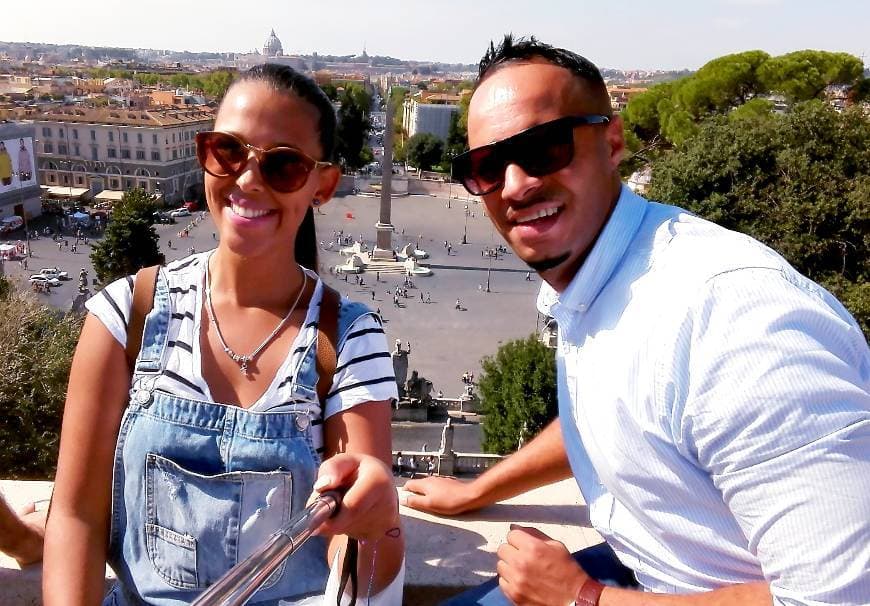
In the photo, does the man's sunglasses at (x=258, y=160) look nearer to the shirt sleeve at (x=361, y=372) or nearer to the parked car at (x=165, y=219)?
the shirt sleeve at (x=361, y=372)

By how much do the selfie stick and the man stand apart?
1.38 ft

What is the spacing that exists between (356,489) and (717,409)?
442 millimetres

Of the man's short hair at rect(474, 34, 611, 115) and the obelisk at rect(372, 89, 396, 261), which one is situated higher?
the man's short hair at rect(474, 34, 611, 115)

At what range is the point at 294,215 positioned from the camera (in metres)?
1.25

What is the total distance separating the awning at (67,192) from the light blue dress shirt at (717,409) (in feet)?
89.5

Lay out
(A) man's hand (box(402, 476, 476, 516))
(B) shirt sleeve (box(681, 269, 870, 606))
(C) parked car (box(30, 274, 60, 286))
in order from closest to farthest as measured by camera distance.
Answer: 1. (B) shirt sleeve (box(681, 269, 870, 606))
2. (A) man's hand (box(402, 476, 476, 516))
3. (C) parked car (box(30, 274, 60, 286))

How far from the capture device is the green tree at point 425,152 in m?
Result: 32.8

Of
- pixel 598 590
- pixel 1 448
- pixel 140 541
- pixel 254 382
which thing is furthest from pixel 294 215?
pixel 1 448

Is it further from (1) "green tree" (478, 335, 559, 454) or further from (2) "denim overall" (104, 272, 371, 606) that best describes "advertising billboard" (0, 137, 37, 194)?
(2) "denim overall" (104, 272, 371, 606)

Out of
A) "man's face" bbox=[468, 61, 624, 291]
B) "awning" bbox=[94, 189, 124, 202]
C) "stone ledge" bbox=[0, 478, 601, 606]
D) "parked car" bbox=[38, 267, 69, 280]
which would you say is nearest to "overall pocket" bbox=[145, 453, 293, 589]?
"stone ledge" bbox=[0, 478, 601, 606]

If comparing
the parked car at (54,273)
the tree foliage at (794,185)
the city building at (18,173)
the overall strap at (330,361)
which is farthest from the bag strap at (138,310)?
the city building at (18,173)

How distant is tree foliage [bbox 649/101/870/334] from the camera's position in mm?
8664

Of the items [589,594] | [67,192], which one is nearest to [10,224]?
[67,192]

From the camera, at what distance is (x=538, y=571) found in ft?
3.98
